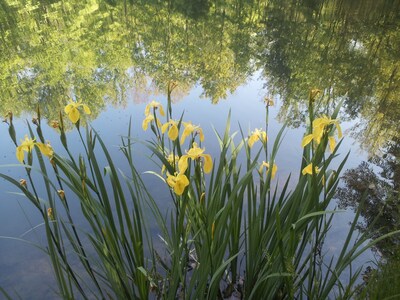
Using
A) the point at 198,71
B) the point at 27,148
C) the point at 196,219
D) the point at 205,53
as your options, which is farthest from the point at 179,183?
the point at 205,53

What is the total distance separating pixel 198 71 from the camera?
11.0 metres

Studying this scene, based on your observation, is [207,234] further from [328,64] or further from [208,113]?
[328,64]

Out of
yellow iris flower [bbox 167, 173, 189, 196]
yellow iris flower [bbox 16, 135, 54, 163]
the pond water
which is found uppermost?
yellow iris flower [bbox 16, 135, 54, 163]

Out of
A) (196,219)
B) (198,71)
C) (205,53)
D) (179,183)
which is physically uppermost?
(179,183)

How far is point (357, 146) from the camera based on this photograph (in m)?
6.47

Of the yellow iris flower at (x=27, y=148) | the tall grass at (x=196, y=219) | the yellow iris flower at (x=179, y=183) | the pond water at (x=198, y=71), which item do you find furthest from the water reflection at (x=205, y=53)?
the yellow iris flower at (x=27, y=148)

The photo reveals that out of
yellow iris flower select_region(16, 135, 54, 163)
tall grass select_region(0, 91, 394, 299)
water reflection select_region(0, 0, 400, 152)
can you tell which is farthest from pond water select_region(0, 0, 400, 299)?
yellow iris flower select_region(16, 135, 54, 163)

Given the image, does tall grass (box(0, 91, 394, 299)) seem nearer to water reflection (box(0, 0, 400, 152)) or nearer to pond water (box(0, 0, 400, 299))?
pond water (box(0, 0, 400, 299))

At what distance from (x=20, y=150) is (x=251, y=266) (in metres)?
1.35

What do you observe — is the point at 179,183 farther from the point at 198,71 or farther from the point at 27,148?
the point at 198,71

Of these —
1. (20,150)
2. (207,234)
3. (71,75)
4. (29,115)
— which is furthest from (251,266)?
(71,75)

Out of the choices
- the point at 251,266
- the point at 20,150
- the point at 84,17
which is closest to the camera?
the point at 20,150

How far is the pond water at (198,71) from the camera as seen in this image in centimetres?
489

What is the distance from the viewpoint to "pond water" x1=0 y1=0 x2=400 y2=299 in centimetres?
489
